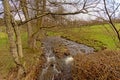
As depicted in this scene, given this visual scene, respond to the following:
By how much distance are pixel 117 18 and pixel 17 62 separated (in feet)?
18.3

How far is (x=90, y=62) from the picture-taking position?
11.1m

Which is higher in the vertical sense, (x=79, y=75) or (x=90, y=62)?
(x=90, y=62)

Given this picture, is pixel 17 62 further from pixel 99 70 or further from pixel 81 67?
pixel 99 70

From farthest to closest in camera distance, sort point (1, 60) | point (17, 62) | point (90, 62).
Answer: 1. point (1, 60)
2. point (17, 62)
3. point (90, 62)

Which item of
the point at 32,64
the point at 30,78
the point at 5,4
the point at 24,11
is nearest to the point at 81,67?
the point at 30,78

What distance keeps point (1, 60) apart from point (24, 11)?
6147 millimetres

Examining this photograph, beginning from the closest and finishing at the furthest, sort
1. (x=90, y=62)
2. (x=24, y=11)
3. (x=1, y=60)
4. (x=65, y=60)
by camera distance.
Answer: (x=90, y=62) < (x=1, y=60) < (x=65, y=60) < (x=24, y=11)

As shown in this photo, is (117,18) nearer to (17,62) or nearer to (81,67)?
(81,67)

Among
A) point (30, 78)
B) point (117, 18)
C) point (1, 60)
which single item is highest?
point (117, 18)

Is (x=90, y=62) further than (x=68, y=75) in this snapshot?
No

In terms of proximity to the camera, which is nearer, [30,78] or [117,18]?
[117,18]

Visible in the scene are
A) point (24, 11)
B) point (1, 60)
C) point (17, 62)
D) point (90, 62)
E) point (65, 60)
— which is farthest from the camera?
point (24, 11)

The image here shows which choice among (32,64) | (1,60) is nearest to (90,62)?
(32,64)

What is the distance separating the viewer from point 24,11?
19266 mm
